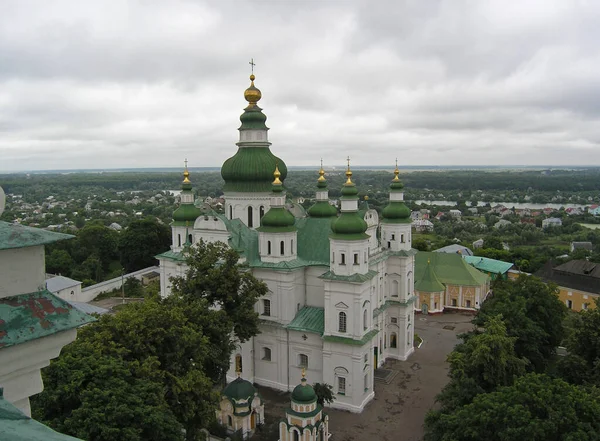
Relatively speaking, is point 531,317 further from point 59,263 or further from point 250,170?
point 59,263

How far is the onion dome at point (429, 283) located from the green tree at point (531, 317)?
8.25m

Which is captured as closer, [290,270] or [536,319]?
[290,270]

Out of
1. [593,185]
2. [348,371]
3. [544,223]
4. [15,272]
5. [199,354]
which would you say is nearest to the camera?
[15,272]

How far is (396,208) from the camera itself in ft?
91.5

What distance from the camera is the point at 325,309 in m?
21.8

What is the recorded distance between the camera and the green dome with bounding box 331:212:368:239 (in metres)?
21.4

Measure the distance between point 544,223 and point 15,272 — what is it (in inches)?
3889

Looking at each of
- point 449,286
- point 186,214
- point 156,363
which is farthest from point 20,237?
point 449,286

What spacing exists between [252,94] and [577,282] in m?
29.3

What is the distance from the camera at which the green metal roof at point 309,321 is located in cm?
2247

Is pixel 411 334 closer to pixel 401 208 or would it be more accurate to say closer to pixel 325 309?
pixel 401 208

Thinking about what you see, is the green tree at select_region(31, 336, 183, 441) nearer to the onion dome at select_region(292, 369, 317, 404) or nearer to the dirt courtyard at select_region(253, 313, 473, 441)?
the onion dome at select_region(292, 369, 317, 404)

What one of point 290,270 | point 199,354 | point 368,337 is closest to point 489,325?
point 368,337

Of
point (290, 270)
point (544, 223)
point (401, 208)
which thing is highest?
point (401, 208)
